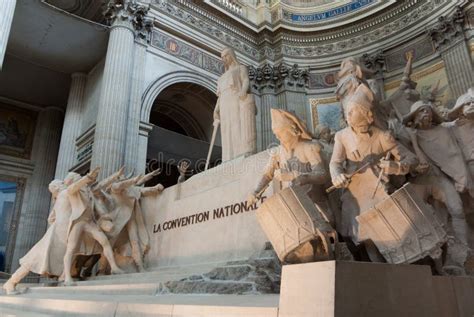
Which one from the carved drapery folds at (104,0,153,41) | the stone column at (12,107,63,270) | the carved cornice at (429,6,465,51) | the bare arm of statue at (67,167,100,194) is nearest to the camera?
the bare arm of statue at (67,167,100,194)

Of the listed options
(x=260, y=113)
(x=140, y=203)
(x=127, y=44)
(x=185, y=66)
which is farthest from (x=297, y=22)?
(x=140, y=203)

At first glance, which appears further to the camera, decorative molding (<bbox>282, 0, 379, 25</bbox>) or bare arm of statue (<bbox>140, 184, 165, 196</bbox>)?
decorative molding (<bbox>282, 0, 379, 25</bbox>)

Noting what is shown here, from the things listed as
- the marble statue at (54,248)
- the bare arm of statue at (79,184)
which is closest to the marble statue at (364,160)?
the bare arm of statue at (79,184)

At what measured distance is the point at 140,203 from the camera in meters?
5.93

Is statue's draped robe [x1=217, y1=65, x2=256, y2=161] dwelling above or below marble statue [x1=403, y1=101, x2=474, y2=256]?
above

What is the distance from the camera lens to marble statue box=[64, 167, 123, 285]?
5.00 metres

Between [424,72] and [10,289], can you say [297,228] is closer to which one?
[10,289]

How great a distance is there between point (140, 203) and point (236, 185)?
2.20 m

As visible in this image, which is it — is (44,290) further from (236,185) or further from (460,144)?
(460,144)

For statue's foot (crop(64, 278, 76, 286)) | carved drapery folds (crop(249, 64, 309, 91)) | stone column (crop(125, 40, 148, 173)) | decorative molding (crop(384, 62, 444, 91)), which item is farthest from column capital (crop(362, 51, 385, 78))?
statue's foot (crop(64, 278, 76, 286))

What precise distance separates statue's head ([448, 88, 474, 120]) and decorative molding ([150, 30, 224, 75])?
31.6 feet

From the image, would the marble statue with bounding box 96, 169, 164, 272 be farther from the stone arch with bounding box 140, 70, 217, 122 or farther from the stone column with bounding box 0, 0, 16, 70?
the stone arch with bounding box 140, 70, 217, 122

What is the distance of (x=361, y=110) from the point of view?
→ 240cm

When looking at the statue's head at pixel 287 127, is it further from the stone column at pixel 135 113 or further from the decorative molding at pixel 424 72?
the decorative molding at pixel 424 72
